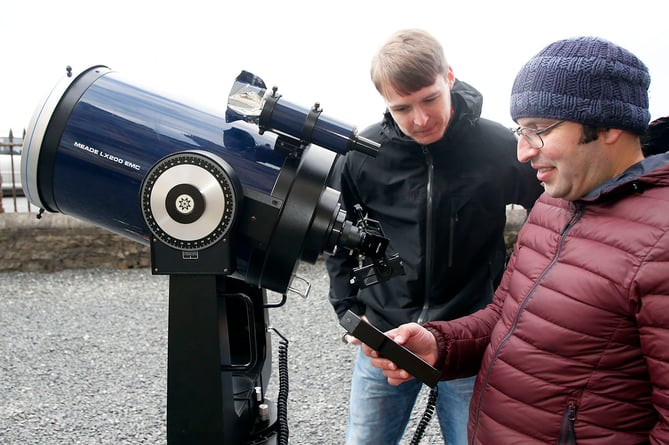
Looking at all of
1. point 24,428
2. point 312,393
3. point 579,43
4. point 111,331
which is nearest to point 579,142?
point 579,43

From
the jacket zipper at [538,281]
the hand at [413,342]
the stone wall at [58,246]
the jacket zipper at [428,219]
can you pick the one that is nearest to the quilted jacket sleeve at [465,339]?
the hand at [413,342]

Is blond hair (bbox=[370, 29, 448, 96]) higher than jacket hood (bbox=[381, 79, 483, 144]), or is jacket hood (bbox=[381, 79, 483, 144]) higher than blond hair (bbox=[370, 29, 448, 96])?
blond hair (bbox=[370, 29, 448, 96])

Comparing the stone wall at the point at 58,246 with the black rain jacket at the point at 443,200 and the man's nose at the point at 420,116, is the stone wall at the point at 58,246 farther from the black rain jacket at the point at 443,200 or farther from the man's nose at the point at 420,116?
the man's nose at the point at 420,116

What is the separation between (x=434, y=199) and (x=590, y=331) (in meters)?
0.64

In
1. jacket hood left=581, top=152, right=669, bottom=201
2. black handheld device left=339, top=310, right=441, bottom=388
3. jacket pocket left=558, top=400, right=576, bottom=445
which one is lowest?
jacket pocket left=558, top=400, right=576, bottom=445

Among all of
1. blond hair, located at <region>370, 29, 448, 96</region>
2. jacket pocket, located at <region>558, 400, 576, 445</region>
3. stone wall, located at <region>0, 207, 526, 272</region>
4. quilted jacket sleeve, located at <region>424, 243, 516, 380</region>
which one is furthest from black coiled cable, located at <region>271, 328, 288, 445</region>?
stone wall, located at <region>0, 207, 526, 272</region>

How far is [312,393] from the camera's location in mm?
2959

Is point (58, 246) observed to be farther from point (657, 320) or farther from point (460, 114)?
point (657, 320)

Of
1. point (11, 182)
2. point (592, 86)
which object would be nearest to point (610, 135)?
point (592, 86)

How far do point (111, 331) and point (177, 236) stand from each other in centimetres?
274

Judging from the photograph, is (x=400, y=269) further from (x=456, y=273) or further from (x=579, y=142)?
(x=579, y=142)

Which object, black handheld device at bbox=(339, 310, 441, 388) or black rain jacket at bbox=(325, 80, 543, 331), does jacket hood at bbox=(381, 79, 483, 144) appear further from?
black handheld device at bbox=(339, 310, 441, 388)

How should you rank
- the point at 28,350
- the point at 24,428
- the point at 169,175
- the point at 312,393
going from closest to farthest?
the point at 169,175
the point at 24,428
the point at 312,393
the point at 28,350

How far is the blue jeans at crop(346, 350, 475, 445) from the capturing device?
160 centimetres
